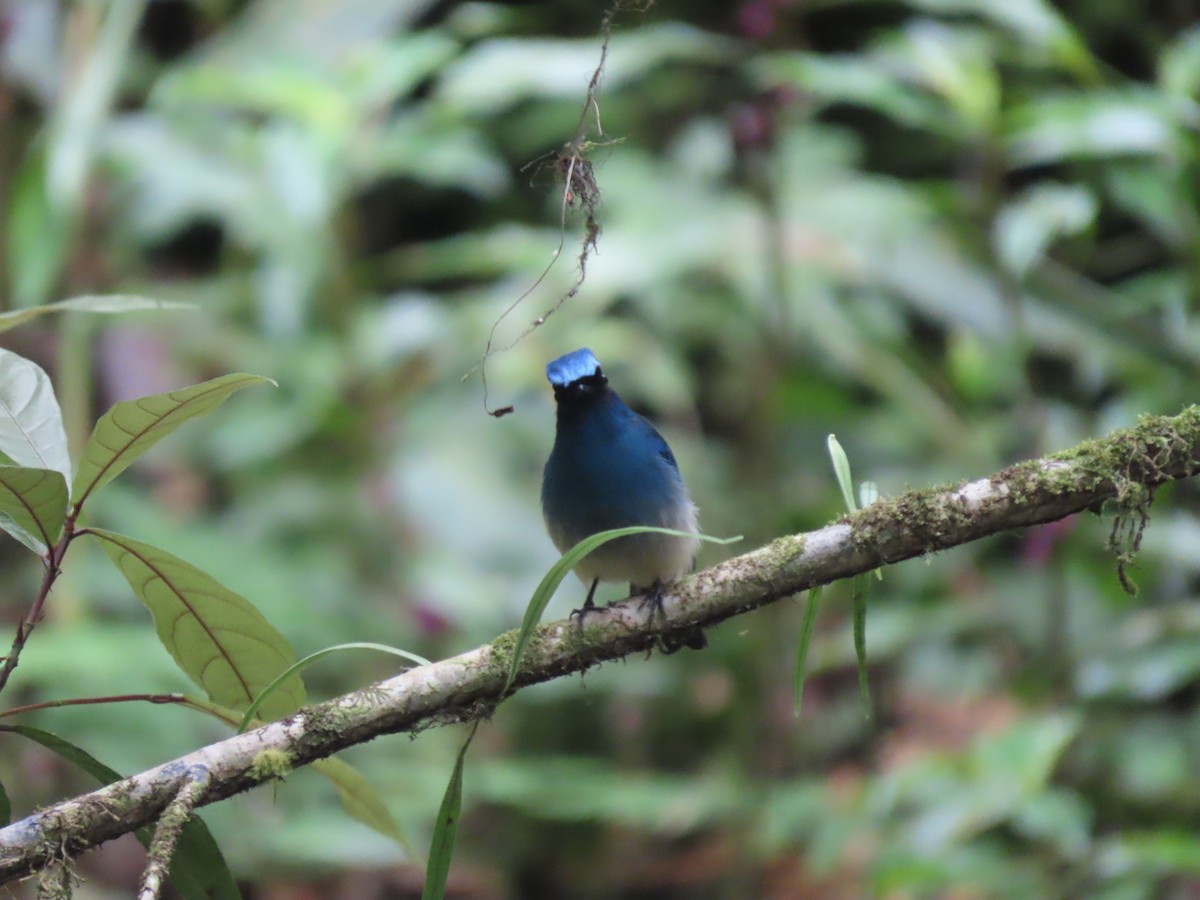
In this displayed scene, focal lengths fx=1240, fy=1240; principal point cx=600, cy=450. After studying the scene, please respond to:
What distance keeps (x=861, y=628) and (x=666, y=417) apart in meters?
4.49

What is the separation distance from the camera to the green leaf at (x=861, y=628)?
1.91 m

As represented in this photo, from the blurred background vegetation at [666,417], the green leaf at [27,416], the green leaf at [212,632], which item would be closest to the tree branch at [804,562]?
the green leaf at [212,632]

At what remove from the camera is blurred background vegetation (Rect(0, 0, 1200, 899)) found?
4609mm

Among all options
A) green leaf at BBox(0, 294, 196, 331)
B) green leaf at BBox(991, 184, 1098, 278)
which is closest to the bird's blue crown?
green leaf at BBox(0, 294, 196, 331)

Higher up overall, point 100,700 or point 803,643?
point 100,700

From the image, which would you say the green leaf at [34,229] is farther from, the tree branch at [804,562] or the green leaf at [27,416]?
the tree branch at [804,562]

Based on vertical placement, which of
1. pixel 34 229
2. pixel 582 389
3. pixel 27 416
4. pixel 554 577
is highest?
pixel 34 229

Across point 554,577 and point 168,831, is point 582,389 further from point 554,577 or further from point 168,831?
point 168,831

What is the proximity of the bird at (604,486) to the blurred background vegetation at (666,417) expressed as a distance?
4.39 ft

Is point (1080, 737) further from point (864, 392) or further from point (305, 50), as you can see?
point (305, 50)

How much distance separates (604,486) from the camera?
3393 mm

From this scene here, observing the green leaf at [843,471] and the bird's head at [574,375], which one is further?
the bird's head at [574,375]

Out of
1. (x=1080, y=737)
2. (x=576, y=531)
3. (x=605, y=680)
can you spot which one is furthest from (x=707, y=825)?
(x=576, y=531)

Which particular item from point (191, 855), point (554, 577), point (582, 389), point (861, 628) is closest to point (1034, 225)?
point (582, 389)
